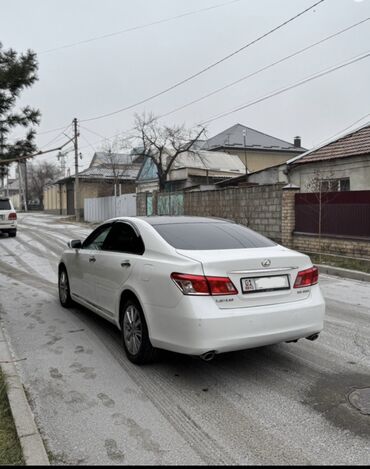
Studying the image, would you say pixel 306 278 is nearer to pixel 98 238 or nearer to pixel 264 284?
pixel 264 284

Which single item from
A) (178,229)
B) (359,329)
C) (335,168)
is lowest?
(359,329)

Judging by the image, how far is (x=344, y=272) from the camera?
421 inches

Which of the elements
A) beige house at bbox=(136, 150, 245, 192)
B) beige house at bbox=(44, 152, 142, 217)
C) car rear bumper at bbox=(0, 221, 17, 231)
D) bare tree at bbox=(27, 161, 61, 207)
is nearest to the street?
car rear bumper at bbox=(0, 221, 17, 231)

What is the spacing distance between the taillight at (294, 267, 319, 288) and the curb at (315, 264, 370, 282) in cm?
612

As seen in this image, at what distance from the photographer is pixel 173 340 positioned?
4.05 metres

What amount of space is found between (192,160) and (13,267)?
25939mm

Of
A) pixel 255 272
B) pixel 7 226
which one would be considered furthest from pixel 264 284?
pixel 7 226

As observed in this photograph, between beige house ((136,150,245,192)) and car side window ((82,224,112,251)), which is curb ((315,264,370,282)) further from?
beige house ((136,150,245,192))

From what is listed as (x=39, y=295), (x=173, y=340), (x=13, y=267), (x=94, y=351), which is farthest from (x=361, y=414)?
(x=13, y=267)

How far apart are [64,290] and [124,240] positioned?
7.91ft

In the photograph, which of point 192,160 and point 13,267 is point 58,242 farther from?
point 192,160

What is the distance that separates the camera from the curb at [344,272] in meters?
10.2

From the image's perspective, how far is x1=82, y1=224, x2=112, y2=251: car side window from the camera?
5.85m

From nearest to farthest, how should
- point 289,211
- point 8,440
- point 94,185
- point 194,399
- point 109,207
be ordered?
point 8,440 < point 194,399 < point 289,211 < point 109,207 < point 94,185
